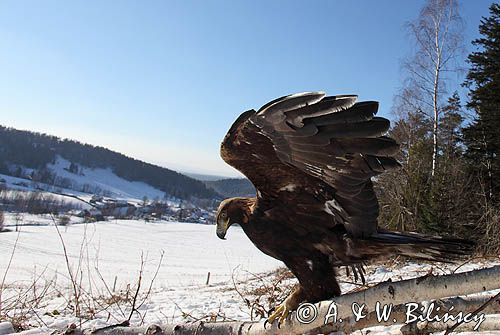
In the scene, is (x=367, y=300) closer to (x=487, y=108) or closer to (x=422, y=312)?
(x=422, y=312)

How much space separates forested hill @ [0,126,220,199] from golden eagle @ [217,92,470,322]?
136m

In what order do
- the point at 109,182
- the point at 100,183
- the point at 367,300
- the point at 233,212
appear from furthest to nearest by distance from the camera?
the point at 109,182 < the point at 100,183 < the point at 233,212 < the point at 367,300

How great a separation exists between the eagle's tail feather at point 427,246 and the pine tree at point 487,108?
50.4 ft

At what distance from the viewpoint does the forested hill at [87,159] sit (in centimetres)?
13050

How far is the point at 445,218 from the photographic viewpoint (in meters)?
12.3

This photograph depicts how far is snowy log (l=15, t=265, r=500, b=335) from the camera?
56.3 inches

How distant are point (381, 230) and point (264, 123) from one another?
1036 mm

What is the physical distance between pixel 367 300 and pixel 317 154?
0.81 metres

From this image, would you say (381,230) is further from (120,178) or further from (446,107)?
(120,178)

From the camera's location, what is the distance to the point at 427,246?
196 centimetres

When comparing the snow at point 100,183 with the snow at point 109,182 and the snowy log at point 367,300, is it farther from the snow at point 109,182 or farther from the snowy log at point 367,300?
the snowy log at point 367,300

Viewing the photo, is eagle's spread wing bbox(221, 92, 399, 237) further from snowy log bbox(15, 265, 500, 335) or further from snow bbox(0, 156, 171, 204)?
snow bbox(0, 156, 171, 204)

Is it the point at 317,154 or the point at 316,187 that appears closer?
the point at 317,154

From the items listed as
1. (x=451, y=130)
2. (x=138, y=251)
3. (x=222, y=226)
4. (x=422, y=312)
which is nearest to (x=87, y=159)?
(x=138, y=251)
